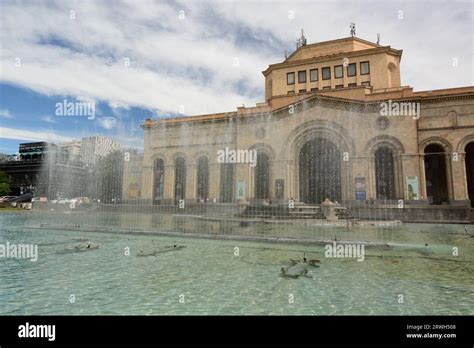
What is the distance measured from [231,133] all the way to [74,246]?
82.4 ft

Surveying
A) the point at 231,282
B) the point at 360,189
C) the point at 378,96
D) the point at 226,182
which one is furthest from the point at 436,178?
the point at 231,282

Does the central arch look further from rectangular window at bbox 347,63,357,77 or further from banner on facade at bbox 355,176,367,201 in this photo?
rectangular window at bbox 347,63,357,77

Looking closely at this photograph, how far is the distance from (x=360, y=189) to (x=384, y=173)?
316cm

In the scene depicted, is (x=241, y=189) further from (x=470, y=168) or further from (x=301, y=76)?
(x=470, y=168)

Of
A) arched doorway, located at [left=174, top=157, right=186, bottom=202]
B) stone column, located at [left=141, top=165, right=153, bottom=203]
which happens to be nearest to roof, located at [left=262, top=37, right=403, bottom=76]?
arched doorway, located at [left=174, top=157, right=186, bottom=202]

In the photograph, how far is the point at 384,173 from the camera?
2708 centimetres

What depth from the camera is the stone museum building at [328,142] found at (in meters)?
25.5

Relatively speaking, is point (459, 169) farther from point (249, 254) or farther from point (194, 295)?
point (194, 295)

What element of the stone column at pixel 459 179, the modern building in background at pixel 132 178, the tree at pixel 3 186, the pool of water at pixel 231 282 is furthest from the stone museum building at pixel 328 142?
the tree at pixel 3 186

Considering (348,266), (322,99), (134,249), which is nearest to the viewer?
(348,266)

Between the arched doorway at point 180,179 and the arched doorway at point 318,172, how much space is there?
48.3 feet

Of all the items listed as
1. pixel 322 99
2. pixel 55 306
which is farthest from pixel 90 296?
pixel 322 99

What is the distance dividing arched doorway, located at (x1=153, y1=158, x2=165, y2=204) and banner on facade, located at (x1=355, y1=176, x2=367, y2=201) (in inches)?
903
